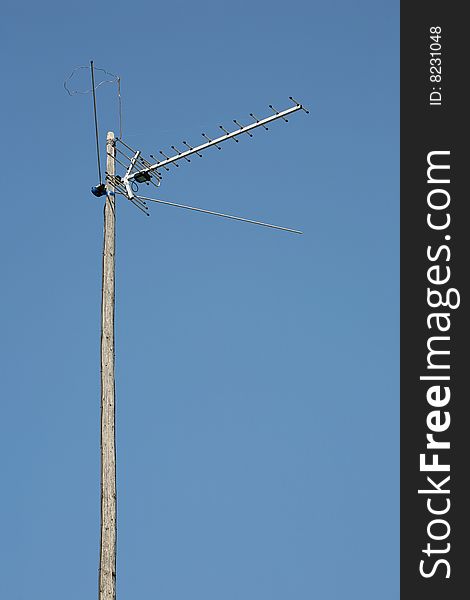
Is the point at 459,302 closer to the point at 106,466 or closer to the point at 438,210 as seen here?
the point at 438,210

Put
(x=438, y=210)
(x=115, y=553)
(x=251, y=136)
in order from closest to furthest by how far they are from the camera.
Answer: (x=115, y=553)
(x=251, y=136)
(x=438, y=210)

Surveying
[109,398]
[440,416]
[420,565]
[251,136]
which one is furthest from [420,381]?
[109,398]

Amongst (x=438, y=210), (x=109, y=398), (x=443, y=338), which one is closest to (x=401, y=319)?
(x=443, y=338)

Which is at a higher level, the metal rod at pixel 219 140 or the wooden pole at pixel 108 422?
the metal rod at pixel 219 140

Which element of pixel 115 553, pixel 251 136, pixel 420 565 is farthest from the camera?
pixel 420 565

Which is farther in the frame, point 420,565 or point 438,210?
point 438,210

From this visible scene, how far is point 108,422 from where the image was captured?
10.4 metres

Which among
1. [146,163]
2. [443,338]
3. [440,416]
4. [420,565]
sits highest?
[146,163]

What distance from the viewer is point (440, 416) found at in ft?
44.2

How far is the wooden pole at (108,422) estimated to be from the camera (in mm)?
9945

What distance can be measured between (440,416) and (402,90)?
4.21 meters

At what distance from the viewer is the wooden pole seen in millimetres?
9945

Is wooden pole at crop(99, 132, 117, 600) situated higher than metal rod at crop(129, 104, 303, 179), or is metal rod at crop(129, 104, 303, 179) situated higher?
metal rod at crop(129, 104, 303, 179)

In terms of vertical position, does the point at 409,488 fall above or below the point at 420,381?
below
